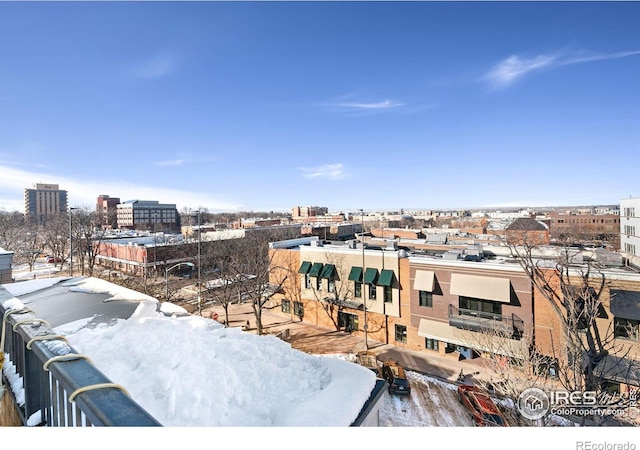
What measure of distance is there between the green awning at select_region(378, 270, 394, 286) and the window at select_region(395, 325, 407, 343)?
189 cm

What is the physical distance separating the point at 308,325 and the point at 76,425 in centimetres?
1518

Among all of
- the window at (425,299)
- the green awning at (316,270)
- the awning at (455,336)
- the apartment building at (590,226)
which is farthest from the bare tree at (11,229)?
the apartment building at (590,226)

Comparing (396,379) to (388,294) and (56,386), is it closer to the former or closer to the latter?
(388,294)

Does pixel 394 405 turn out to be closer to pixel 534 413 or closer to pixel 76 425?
pixel 534 413

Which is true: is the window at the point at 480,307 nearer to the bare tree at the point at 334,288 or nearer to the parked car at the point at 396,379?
the parked car at the point at 396,379

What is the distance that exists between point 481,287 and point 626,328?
12.6ft

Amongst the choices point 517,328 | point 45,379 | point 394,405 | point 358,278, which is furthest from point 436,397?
point 45,379

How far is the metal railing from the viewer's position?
101 centimetres

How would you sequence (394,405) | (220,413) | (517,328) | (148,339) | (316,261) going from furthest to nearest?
(316,261) → (517,328) → (394,405) → (148,339) → (220,413)

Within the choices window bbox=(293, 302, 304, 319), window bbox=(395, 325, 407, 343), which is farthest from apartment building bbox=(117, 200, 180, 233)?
window bbox=(395, 325, 407, 343)

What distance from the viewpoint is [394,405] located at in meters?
9.00

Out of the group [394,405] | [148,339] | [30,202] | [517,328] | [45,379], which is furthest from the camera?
[30,202]

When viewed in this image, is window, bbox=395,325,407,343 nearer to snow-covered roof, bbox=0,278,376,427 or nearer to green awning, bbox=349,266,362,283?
green awning, bbox=349,266,362,283

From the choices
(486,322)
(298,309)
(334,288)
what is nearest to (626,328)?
(486,322)
